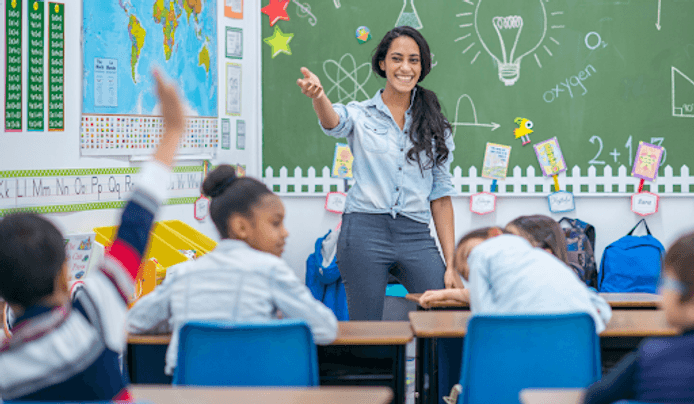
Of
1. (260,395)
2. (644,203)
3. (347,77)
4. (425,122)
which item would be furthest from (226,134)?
→ (260,395)

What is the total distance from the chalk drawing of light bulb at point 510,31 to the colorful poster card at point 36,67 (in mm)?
2649

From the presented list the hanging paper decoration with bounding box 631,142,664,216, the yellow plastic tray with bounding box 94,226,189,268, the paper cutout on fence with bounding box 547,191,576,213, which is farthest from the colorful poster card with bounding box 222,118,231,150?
the hanging paper decoration with bounding box 631,142,664,216

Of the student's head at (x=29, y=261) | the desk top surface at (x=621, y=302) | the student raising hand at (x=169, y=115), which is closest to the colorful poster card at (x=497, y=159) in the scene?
the desk top surface at (x=621, y=302)

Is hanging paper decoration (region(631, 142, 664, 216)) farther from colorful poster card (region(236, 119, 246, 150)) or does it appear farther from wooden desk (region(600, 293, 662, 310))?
colorful poster card (region(236, 119, 246, 150))

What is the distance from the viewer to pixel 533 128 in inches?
168

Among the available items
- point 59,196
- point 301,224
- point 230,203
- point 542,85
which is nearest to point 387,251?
point 230,203

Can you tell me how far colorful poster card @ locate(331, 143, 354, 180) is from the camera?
4.35 metres

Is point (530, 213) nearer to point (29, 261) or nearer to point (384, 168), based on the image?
point (384, 168)

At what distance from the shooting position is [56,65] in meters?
2.77

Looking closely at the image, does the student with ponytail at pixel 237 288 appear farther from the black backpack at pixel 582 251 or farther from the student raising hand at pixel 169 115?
the black backpack at pixel 582 251

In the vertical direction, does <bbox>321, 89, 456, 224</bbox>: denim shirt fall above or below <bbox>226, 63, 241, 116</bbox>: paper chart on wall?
below

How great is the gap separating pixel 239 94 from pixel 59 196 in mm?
1629

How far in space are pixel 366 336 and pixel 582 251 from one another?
2668 mm

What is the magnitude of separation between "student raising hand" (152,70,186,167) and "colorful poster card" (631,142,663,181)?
3.74 metres
